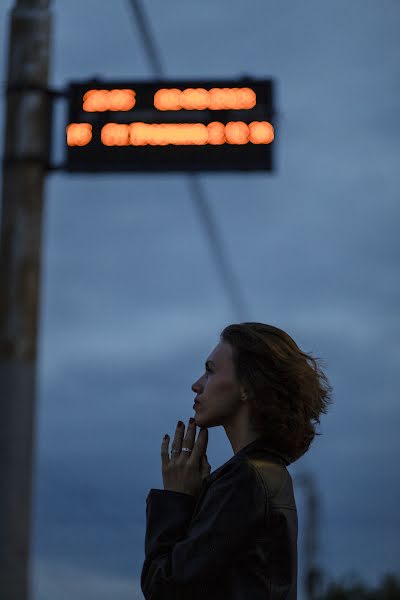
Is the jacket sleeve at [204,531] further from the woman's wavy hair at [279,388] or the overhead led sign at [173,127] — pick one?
the overhead led sign at [173,127]

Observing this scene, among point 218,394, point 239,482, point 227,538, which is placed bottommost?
point 227,538

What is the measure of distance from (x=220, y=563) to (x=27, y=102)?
14.3 ft

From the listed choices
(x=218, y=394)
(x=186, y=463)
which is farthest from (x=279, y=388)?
(x=186, y=463)

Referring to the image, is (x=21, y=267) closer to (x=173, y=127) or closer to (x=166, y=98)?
(x=173, y=127)

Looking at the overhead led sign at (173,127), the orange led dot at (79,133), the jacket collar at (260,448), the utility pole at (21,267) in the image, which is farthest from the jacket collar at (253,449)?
the orange led dot at (79,133)

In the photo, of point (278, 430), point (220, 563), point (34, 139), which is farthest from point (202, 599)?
point (34, 139)

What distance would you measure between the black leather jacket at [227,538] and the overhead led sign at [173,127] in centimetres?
425

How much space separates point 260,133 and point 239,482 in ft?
14.8

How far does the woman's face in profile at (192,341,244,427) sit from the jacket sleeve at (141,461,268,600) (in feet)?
0.65

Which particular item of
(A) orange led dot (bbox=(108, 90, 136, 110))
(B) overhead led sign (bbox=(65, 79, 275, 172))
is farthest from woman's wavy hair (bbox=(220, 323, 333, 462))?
(A) orange led dot (bbox=(108, 90, 136, 110))

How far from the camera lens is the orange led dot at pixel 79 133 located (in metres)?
7.06

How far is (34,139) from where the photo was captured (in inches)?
258

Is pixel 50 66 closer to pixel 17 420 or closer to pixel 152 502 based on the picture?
pixel 17 420

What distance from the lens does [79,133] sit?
7.20 m
